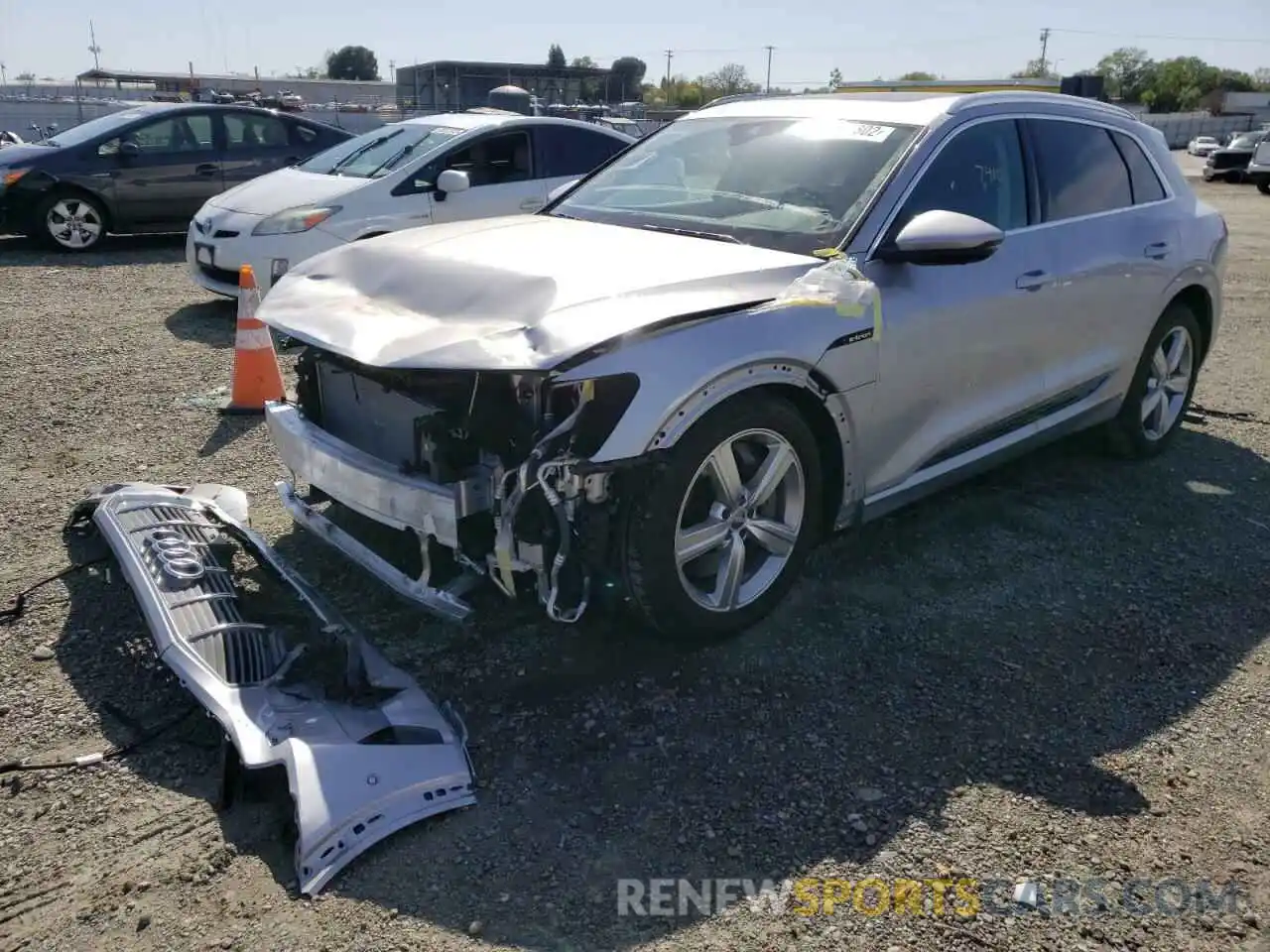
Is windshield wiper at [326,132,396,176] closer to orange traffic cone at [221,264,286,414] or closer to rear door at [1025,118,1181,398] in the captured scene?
orange traffic cone at [221,264,286,414]

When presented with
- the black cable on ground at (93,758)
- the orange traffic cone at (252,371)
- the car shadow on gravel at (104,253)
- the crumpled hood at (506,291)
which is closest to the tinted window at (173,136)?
the car shadow on gravel at (104,253)

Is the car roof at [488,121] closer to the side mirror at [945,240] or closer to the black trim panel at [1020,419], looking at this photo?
the black trim panel at [1020,419]

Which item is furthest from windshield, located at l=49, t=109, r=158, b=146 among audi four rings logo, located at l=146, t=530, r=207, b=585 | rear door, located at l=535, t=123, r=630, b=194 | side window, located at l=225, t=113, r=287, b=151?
audi four rings logo, located at l=146, t=530, r=207, b=585

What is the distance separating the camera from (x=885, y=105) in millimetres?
4246

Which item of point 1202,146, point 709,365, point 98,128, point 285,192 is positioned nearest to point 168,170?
point 98,128

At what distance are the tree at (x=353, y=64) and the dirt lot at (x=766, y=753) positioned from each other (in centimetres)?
10683

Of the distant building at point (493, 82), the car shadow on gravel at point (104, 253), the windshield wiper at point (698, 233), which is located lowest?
the car shadow on gravel at point (104, 253)

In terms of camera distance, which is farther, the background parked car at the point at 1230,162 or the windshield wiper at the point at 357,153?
the background parked car at the point at 1230,162

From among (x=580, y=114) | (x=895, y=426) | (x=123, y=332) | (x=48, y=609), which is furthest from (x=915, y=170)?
(x=580, y=114)

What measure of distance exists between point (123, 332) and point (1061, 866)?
7.46m

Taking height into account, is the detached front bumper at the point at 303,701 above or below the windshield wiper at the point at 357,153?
below

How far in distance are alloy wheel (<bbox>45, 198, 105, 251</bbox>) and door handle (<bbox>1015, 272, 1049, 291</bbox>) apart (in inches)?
411

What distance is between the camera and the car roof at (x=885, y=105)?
4.10 meters

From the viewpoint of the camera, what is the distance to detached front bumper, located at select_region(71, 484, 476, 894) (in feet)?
8.25
